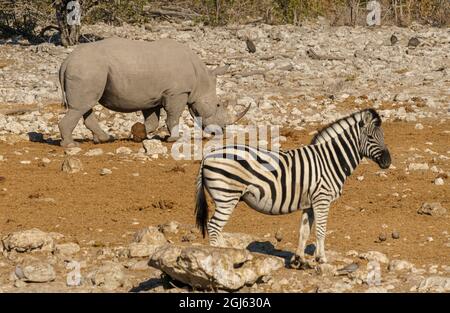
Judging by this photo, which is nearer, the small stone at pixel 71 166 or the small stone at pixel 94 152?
the small stone at pixel 71 166

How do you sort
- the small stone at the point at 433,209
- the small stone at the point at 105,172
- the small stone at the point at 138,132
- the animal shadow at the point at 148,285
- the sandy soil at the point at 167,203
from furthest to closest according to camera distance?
the small stone at the point at 138,132, the small stone at the point at 105,172, the small stone at the point at 433,209, the sandy soil at the point at 167,203, the animal shadow at the point at 148,285

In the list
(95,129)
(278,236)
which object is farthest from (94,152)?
(278,236)

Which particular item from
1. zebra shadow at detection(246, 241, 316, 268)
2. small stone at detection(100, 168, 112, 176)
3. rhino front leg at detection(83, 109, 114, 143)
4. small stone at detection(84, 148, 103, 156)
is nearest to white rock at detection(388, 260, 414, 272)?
zebra shadow at detection(246, 241, 316, 268)

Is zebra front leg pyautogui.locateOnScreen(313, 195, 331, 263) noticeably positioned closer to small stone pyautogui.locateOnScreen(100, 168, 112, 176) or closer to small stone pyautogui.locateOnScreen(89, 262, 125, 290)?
small stone pyautogui.locateOnScreen(89, 262, 125, 290)

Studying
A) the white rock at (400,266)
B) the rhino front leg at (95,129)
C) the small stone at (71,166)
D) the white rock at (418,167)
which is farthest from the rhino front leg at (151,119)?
the white rock at (400,266)

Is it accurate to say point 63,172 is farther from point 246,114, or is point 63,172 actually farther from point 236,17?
point 236,17

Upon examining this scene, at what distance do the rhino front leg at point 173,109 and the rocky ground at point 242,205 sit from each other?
0.61 metres

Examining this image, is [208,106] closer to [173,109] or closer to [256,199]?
[173,109]

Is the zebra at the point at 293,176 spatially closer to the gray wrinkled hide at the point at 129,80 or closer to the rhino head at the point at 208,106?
the gray wrinkled hide at the point at 129,80

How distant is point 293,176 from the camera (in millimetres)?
8742

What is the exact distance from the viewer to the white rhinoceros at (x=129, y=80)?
1465 centimetres

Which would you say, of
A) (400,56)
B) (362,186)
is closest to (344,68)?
(400,56)

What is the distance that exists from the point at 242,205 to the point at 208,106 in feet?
15.7

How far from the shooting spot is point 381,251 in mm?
9484
